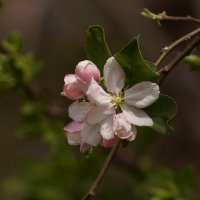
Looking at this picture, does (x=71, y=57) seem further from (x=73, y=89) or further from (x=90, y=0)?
(x=73, y=89)

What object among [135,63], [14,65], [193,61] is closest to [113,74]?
[135,63]

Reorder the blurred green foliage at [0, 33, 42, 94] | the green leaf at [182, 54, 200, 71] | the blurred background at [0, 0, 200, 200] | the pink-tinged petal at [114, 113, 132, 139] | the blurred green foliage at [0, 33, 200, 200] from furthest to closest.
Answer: the blurred background at [0, 0, 200, 200]
the blurred green foliage at [0, 33, 42, 94]
the blurred green foliage at [0, 33, 200, 200]
the green leaf at [182, 54, 200, 71]
the pink-tinged petal at [114, 113, 132, 139]

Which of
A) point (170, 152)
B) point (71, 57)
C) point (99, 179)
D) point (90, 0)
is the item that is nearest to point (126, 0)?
point (90, 0)

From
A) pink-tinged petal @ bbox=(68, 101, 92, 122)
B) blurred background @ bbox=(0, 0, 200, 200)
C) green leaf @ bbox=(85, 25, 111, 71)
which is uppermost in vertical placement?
green leaf @ bbox=(85, 25, 111, 71)

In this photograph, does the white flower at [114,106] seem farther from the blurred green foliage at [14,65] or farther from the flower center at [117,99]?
the blurred green foliage at [14,65]

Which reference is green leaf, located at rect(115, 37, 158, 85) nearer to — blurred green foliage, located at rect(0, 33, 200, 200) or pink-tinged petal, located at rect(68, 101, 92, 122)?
pink-tinged petal, located at rect(68, 101, 92, 122)

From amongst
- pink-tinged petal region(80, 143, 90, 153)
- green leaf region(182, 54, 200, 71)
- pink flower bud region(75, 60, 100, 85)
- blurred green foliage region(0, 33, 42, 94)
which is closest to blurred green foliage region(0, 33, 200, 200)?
blurred green foliage region(0, 33, 42, 94)

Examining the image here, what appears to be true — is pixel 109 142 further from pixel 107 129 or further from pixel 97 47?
pixel 97 47
